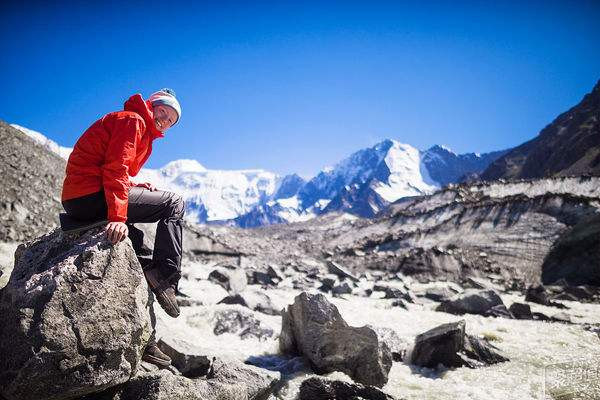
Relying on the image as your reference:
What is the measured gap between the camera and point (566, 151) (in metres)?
94.6

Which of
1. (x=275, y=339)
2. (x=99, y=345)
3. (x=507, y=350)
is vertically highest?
(x=99, y=345)

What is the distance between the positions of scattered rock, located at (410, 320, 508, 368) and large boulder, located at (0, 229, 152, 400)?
6.14 metres

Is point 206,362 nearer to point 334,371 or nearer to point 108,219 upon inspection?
point 334,371

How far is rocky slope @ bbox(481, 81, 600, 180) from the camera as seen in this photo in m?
79.1

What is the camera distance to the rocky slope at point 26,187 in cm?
1719

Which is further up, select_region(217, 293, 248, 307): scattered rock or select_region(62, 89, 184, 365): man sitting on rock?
select_region(62, 89, 184, 365): man sitting on rock

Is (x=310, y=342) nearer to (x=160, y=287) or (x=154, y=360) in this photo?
(x=154, y=360)

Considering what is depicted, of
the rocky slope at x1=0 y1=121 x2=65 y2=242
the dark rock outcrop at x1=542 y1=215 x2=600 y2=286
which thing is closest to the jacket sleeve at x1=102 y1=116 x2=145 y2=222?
the rocky slope at x1=0 y1=121 x2=65 y2=242

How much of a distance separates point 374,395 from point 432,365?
345cm

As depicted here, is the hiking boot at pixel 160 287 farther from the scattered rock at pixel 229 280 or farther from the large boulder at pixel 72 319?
the scattered rock at pixel 229 280

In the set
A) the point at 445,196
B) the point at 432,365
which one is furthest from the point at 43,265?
the point at 445,196

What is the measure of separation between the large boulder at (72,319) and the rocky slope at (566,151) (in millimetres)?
81159

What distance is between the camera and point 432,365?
7.72 m

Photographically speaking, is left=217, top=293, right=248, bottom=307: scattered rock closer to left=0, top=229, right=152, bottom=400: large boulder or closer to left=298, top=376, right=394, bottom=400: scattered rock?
left=298, top=376, right=394, bottom=400: scattered rock
